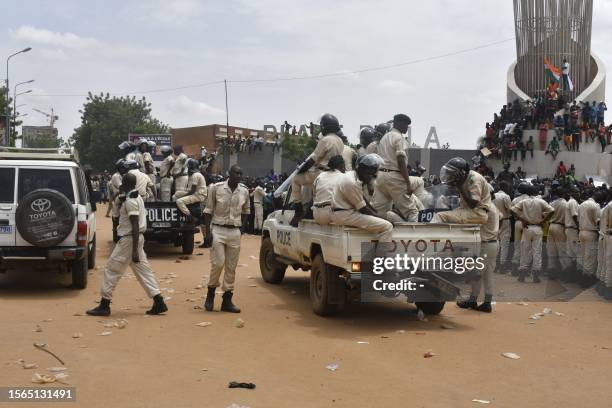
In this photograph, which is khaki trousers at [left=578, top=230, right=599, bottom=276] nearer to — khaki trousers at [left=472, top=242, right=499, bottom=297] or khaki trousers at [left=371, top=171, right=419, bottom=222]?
khaki trousers at [left=472, top=242, right=499, bottom=297]

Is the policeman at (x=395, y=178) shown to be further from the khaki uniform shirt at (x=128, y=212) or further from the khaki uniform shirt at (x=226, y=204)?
the khaki uniform shirt at (x=128, y=212)

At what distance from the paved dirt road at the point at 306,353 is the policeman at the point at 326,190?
128 cm

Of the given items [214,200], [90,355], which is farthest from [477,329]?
[90,355]

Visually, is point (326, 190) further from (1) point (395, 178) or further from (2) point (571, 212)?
(2) point (571, 212)

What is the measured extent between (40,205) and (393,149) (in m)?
4.82

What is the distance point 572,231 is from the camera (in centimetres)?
1315

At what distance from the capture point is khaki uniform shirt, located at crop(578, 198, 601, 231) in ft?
40.3

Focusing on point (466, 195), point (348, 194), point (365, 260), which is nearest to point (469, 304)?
point (466, 195)

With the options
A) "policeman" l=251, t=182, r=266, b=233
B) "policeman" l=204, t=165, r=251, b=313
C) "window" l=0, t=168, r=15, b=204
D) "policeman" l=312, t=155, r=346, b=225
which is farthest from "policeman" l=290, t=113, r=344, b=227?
"policeman" l=251, t=182, r=266, b=233

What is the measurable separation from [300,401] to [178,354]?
6.11ft

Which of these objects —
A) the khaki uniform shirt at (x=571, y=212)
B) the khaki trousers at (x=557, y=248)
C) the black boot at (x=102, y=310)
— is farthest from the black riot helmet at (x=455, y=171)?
the khaki uniform shirt at (x=571, y=212)

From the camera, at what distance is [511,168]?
112 feet

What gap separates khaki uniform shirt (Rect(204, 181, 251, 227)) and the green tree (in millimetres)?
57056

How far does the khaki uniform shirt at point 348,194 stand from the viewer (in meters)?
8.25
